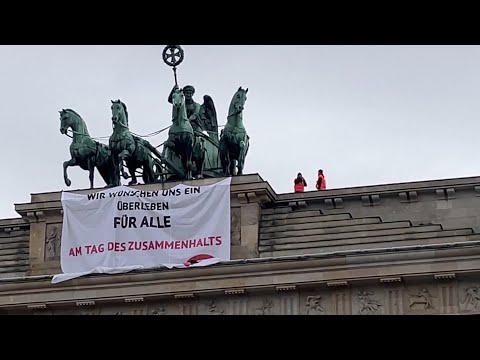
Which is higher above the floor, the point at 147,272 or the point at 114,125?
the point at 114,125

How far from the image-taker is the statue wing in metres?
27.4

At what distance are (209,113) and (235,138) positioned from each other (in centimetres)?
348

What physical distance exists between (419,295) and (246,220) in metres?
4.01

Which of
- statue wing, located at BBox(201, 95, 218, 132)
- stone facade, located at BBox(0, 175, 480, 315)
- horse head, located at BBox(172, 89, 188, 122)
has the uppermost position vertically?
statue wing, located at BBox(201, 95, 218, 132)

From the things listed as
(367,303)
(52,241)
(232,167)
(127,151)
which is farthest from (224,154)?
(367,303)

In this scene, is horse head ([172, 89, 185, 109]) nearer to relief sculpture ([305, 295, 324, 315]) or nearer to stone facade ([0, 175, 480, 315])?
stone facade ([0, 175, 480, 315])

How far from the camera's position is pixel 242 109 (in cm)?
2430

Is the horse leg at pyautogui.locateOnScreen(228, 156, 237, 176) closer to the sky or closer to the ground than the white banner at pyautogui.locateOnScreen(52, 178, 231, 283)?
closer to the sky

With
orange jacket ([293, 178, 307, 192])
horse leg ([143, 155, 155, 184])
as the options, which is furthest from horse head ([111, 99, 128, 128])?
orange jacket ([293, 178, 307, 192])

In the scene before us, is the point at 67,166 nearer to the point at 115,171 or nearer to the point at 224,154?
the point at 115,171

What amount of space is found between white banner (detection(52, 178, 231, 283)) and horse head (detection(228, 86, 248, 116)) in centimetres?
162

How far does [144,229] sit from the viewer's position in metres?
23.6
